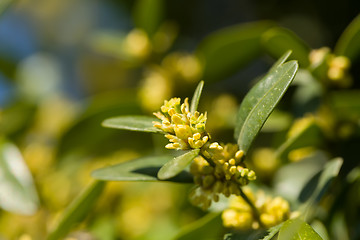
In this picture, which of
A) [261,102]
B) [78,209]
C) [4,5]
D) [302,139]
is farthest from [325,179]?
[4,5]

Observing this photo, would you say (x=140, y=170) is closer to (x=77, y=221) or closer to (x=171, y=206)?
(x=77, y=221)

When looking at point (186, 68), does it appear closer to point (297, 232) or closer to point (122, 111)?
point (122, 111)

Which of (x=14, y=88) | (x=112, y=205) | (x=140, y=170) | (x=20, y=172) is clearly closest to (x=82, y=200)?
(x=140, y=170)

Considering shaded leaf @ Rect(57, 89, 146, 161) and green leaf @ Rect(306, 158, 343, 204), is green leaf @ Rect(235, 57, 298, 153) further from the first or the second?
shaded leaf @ Rect(57, 89, 146, 161)

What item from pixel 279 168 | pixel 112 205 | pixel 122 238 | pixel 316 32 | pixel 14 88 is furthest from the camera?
pixel 14 88

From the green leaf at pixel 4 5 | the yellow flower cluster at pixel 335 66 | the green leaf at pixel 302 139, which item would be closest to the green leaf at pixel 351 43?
the yellow flower cluster at pixel 335 66

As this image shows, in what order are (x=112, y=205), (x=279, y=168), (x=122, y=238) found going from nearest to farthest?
(x=279, y=168) → (x=122, y=238) → (x=112, y=205)
